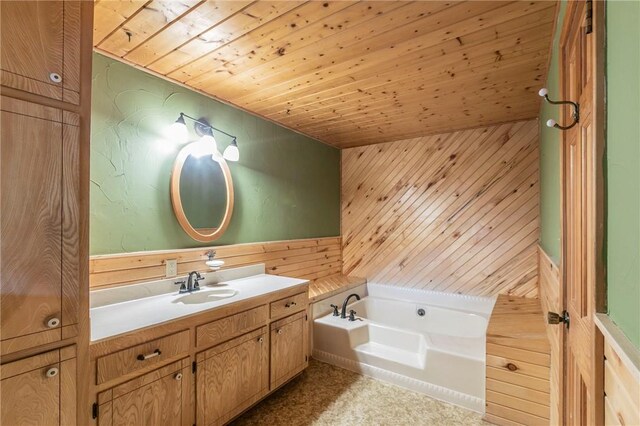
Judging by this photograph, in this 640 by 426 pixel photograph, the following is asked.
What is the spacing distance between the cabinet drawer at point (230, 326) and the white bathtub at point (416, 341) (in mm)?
1027

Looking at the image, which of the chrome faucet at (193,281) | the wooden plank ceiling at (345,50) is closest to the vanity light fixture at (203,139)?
the wooden plank ceiling at (345,50)

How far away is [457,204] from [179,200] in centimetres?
292

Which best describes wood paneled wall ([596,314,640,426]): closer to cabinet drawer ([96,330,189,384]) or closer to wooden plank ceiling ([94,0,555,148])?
wooden plank ceiling ([94,0,555,148])

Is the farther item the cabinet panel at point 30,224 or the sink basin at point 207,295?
the sink basin at point 207,295

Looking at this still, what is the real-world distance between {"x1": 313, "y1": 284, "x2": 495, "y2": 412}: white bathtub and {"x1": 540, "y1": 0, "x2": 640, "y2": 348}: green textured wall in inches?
73.9

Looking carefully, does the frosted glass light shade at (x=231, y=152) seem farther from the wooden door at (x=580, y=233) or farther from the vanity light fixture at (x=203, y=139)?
the wooden door at (x=580, y=233)

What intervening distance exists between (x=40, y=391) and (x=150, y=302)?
0.81m

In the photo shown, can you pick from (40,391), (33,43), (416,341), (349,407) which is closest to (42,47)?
(33,43)

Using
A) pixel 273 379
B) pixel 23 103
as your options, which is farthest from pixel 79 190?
pixel 273 379

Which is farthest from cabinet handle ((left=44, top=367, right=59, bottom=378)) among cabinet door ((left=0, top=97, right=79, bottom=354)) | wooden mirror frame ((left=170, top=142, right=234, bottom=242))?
wooden mirror frame ((left=170, top=142, right=234, bottom=242))

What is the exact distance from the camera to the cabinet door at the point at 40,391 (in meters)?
0.98

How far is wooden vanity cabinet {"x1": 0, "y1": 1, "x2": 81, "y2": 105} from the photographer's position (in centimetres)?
97

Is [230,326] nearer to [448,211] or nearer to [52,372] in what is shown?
[52,372]

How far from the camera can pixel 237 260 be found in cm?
263
